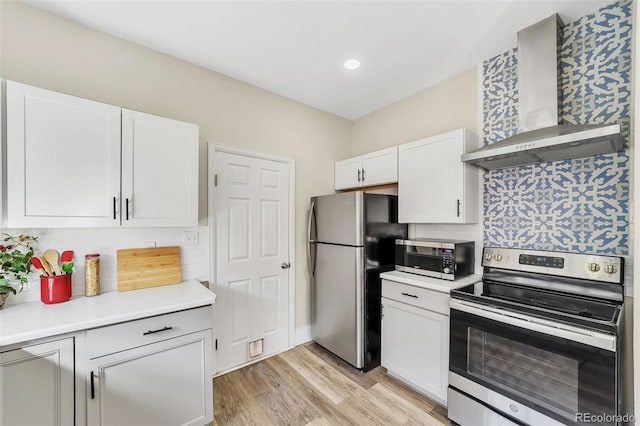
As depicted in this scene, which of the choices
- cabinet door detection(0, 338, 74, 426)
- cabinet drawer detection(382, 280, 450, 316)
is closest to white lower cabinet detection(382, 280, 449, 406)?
cabinet drawer detection(382, 280, 450, 316)

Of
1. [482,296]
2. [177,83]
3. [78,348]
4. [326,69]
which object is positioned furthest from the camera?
[326,69]

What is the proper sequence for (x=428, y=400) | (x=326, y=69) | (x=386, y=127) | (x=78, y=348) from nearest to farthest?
Result: (x=78, y=348) → (x=428, y=400) → (x=326, y=69) → (x=386, y=127)

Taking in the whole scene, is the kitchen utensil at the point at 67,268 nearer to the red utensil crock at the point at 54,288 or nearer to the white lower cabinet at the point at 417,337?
the red utensil crock at the point at 54,288

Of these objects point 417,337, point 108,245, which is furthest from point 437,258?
point 108,245

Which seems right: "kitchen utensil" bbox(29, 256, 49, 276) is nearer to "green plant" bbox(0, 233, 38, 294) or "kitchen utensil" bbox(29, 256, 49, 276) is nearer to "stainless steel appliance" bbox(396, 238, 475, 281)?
"green plant" bbox(0, 233, 38, 294)

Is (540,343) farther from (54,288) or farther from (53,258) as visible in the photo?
(53,258)

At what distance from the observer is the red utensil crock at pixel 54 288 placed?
1548 mm

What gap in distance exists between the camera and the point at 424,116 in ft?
8.83

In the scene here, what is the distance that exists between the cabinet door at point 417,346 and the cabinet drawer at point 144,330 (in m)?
1.51

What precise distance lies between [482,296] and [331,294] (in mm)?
1418

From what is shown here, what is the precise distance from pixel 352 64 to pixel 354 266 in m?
1.82

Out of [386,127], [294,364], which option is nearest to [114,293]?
[294,364]

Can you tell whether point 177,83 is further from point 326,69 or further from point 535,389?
point 535,389

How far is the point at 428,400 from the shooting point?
204 centimetres
